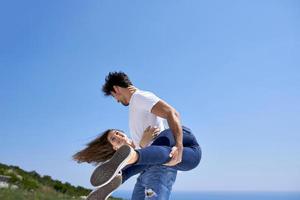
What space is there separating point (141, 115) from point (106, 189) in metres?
0.69

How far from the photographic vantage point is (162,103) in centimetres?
392

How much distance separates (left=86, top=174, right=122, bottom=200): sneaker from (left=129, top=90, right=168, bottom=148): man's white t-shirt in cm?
50

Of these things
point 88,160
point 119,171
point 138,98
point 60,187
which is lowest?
point 119,171

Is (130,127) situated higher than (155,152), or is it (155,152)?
(130,127)

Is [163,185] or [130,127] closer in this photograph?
[163,185]

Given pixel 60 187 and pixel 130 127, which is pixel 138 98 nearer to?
pixel 130 127

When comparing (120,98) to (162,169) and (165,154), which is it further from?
(165,154)

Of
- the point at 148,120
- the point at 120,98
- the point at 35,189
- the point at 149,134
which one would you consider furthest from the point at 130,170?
the point at 35,189

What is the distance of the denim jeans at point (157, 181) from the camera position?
3949mm

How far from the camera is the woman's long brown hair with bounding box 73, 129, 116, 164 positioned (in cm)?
443

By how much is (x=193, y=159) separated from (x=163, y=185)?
0.34m

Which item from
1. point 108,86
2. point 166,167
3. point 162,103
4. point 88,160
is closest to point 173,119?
point 162,103

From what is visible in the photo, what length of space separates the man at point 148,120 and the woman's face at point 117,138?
11 centimetres

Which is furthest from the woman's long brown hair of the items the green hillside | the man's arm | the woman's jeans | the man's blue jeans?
the green hillside
